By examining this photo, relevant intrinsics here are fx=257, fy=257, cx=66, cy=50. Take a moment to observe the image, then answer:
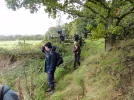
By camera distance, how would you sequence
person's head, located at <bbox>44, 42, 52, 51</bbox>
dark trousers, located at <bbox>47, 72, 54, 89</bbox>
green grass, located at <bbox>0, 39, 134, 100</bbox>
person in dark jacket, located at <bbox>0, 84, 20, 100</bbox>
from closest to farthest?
person in dark jacket, located at <bbox>0, 84, 20, 100</bbox>, green grass, located at <bbox>0, 39, 134, 100</bbox>, person's head, located at <bbox>44, 42, 52, 51</bbox>, dark trousers, located at <bbox>47, 72, 54, 89</bbox>

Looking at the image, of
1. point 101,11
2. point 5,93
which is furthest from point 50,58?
point 5,93

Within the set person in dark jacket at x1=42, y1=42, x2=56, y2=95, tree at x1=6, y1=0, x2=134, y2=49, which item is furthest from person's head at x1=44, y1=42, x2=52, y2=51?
tree at x1=6, y1=0, x2=134, y2=49

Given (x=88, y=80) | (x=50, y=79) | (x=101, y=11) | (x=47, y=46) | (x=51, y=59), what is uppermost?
(x=101, y=11)

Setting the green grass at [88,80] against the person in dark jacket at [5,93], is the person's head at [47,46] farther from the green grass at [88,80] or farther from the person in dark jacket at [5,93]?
the person in dark jacket at [5,93]

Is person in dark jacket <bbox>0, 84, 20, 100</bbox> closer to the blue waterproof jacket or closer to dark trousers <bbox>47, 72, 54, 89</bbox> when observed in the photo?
the blue waterproof jacket

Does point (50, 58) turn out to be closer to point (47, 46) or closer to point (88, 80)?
point (47, 46)

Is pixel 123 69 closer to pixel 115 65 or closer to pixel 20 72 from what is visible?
pixel 115 65

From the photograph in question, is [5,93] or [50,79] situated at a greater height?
[5,93]

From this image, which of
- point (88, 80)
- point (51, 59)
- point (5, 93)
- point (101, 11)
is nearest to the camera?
point (5, 93)

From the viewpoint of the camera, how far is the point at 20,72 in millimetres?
14125

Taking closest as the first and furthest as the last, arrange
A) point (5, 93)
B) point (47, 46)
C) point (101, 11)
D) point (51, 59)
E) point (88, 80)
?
1. point (5, 93)
2. point (47, 46)
3. point (51, 59)
4. point (88, 80)
5. point (101, 11)

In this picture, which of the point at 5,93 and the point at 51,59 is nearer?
the point at 5,93

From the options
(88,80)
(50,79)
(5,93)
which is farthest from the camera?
(88,80)

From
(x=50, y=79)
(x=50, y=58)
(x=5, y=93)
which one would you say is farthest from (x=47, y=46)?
(x=5, y=93)
